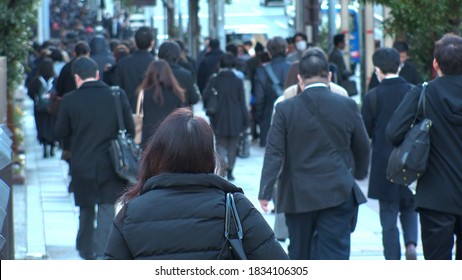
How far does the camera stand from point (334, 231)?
7496 mm

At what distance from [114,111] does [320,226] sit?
7.42 feet

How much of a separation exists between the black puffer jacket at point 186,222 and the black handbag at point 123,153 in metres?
4.88

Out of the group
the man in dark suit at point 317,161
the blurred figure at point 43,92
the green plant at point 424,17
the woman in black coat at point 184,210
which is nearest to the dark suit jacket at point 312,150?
the man in dark suit at point 317,161

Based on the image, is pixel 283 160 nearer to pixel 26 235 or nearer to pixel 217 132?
pixel 26 235

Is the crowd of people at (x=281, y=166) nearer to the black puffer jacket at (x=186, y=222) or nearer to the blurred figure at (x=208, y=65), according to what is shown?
the black puffer jacket at (x=186, y=222)

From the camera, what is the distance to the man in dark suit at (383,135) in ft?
28.5

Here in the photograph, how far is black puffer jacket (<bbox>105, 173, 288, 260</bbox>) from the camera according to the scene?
3.96 meters

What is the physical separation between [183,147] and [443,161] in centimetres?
318

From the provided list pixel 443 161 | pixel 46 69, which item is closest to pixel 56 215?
pixel 46 69

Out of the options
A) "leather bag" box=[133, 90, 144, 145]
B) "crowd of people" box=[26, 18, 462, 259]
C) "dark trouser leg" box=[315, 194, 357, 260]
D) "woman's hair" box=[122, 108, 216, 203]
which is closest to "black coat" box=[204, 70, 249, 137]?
"crowd of people" box=[26, 18, 462, 259]

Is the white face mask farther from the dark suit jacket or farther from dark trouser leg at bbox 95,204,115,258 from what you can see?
the dark suit jacket

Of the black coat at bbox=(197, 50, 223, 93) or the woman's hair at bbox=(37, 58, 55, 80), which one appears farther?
the black coat at bbox=(197, 50, 223, 93)

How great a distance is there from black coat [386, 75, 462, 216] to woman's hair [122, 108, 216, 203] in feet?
10.0

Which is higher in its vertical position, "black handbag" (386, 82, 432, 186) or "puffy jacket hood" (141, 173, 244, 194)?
"puffy jacket hood" (141, 173, 244, 194)
